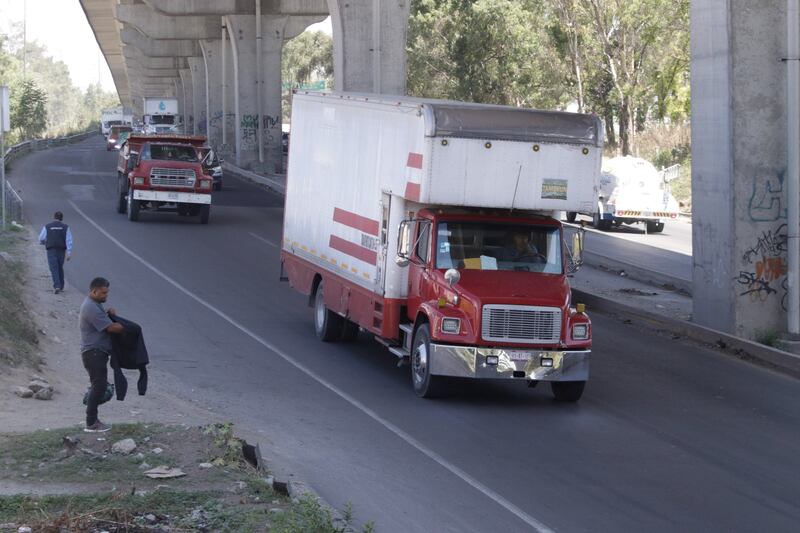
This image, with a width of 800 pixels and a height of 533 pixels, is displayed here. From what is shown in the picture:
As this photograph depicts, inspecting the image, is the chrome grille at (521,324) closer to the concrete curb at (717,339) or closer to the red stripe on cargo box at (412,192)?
the red stripe on cargo box at (412,192)

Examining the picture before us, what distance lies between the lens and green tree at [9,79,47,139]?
9656 cm

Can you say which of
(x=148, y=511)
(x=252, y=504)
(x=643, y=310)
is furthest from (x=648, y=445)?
(x=643, y=310)

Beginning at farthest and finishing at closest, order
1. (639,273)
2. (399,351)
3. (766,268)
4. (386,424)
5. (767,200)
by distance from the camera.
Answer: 1. (639,273)
2. (766,268)
3. (767,200)
4. (399,351)
5. (386,424)

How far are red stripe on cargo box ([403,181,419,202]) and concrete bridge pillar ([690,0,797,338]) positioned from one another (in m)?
6.24

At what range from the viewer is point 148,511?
8.55m

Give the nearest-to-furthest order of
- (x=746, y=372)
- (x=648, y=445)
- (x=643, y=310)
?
(x=648, y=445) → (x=746, y=372) → (x=643, y=310)

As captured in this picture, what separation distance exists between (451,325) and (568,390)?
1.79 meters

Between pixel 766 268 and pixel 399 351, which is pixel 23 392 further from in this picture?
pixel 766 268

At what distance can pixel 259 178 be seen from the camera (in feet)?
178

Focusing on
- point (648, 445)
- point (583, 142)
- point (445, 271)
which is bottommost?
point (648, 445)

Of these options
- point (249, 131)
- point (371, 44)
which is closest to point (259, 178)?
point (249, 131)

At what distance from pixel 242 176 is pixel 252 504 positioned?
165 feet

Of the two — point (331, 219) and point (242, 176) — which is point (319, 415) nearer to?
point (331, 219)

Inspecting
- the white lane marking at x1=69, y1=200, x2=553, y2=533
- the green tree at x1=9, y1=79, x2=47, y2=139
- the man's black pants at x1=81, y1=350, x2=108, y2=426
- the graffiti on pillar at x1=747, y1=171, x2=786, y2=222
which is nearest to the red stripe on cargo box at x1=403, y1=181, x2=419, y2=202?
the white lane marking at x1=69, y1=200, x2=553, y2=533
